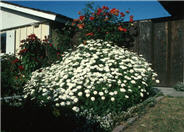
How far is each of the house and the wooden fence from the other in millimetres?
3835

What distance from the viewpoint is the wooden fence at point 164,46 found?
531 cm

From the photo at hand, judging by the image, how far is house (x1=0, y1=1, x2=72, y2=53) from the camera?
8086 mm

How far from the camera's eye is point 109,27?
240 inches

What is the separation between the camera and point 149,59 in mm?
5785

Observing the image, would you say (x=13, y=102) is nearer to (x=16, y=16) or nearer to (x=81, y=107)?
(x=81, y=107)

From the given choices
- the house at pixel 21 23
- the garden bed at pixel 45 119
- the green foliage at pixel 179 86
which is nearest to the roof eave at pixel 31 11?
the house at pixel 21 23

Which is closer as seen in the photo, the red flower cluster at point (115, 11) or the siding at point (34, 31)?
the red flower cluster at point (115, 11)

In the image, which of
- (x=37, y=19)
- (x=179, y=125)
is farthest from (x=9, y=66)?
(x=179, y=125)

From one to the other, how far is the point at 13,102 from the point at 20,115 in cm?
59

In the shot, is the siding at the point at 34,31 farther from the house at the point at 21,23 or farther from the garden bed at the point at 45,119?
the garden bed at the point at 45,119

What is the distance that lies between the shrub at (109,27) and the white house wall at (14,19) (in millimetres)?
→ 3239

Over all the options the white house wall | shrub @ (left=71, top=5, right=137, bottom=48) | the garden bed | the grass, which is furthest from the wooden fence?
the white house wall

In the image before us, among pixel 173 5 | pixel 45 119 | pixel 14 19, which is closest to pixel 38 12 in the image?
pixel 14 19

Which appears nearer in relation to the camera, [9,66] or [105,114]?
[105,114]
